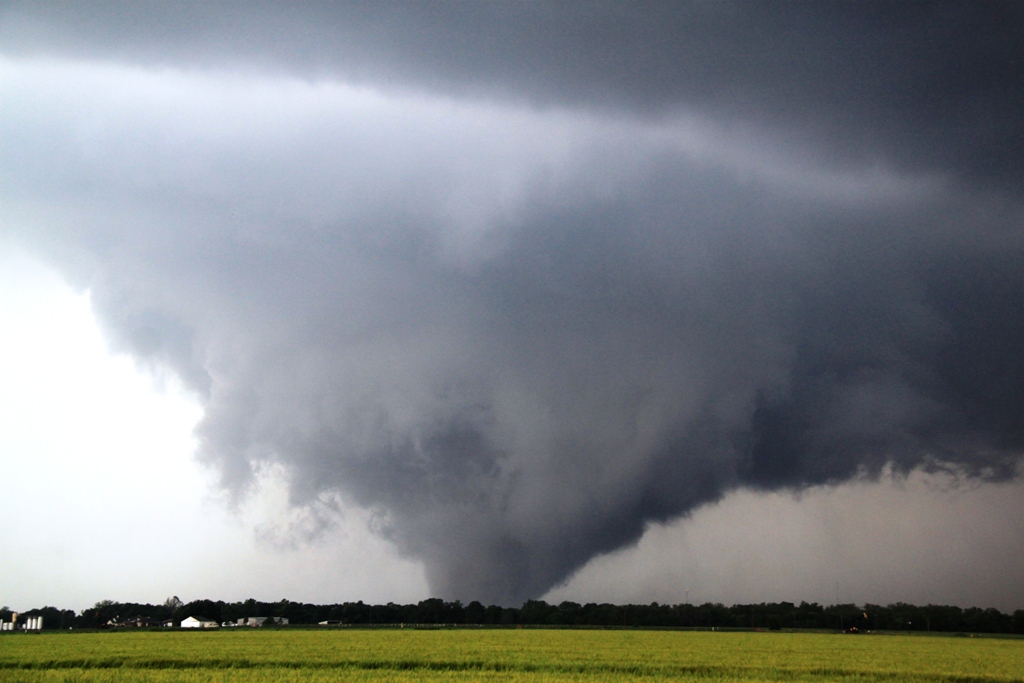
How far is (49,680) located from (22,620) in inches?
5449

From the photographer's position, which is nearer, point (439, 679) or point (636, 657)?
point (439, 679)

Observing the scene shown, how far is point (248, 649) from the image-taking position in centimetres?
7775

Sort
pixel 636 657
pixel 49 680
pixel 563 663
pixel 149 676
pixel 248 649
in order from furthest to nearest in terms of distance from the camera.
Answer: pixel 248 649
pixel 636 657
pixel 563 663
pixel 149 676
pixel 49 680

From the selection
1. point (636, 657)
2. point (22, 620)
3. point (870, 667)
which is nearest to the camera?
point (870, 667)

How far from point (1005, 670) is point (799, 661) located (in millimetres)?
15861

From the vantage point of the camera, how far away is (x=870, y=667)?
2464 inches

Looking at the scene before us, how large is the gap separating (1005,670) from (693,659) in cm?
2462

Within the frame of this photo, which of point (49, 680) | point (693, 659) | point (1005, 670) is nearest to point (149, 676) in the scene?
point (49, 680)

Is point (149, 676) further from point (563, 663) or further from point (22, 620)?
point (22, 620)

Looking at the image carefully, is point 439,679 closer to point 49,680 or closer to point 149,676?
point 149,676

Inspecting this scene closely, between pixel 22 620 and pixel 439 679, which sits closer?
pixel 439 679

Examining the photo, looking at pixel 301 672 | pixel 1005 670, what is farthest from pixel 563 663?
pixel 1005 670

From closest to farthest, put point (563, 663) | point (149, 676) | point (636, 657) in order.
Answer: point (149, 676) < point (563, 663) < point (636, 657)

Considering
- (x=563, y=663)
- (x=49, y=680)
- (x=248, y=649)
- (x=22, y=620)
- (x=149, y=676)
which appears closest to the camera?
(x=49, y=680)
